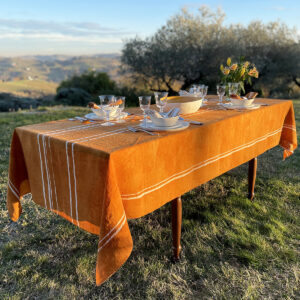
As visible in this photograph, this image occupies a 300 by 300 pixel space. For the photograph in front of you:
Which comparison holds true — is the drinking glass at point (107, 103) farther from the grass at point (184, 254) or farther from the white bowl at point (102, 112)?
the grass at point (184, 254)

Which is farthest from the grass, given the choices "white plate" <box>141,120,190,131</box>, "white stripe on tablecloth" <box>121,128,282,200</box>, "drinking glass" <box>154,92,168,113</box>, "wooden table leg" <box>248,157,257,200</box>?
"drinking glass" <box>154,92,168,113</box>

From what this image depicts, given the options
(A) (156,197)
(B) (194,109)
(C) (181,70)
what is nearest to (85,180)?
(A) (156,197)

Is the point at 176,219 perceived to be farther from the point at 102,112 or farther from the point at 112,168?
the point at 102,112

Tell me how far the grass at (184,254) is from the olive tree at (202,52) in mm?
12423

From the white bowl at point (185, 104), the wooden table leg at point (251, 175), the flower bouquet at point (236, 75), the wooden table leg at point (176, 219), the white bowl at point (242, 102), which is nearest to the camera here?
the wooden table leg at point (176, 219)

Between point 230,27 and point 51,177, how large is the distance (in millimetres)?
15557

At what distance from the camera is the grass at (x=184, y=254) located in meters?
1.57

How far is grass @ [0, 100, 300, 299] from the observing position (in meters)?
1.57

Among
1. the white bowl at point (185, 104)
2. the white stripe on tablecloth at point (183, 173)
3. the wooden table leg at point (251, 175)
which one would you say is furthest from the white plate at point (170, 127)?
the wooden table leg at point (251, 175)

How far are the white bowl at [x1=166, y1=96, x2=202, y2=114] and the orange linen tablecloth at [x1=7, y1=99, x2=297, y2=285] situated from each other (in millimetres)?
73

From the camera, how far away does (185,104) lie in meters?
2.01

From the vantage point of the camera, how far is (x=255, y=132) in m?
2.20

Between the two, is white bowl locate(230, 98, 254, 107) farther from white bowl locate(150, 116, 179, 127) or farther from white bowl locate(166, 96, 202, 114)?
white bowl locate(150, 116, 179, 127)

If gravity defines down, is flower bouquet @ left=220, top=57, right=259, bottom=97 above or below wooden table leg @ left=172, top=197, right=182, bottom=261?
above
